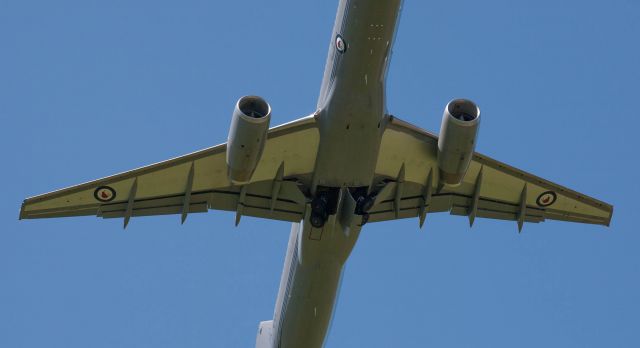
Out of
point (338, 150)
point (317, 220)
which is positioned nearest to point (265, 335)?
point (317, 220)

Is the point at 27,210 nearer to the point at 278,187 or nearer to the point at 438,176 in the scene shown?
the point at 278,187

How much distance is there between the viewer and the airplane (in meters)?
24.8

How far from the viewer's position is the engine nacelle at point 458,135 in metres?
25.4

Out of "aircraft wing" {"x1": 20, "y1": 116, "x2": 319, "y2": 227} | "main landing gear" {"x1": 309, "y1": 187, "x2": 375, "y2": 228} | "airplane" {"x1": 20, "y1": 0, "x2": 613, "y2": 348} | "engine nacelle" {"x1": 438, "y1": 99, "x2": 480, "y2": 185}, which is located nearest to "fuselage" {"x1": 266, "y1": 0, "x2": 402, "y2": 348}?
"airplane" {"x1": 20, "y1": 0, "x2": 613, "y2": 348}

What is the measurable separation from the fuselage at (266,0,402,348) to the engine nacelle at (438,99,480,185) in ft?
5.17

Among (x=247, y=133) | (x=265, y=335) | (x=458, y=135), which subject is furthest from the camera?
(x=265, y=335)

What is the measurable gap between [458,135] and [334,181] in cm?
329

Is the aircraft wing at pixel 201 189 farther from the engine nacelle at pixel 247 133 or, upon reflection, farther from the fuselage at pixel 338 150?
the engine nacelle at pixel 247 133

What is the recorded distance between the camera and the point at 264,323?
3189 cm

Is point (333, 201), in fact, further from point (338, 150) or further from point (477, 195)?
point (477, 195)

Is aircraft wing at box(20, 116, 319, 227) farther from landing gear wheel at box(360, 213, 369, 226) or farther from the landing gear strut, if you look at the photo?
landing gear wheel at box(360, 213, 369, 226)

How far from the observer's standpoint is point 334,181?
26.7m

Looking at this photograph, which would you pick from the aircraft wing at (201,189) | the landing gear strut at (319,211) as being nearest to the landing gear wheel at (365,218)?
the landing gear strut at (319,211)

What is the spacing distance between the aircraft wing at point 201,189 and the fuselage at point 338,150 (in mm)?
592
